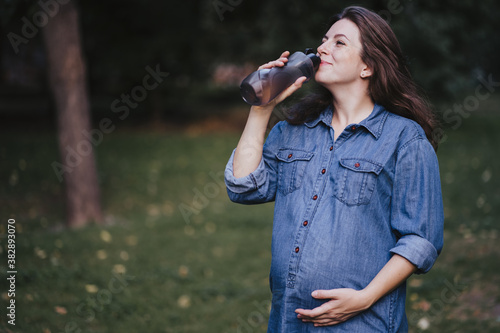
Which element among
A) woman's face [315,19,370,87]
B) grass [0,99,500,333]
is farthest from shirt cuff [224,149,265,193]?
grass [0,99,500,333]

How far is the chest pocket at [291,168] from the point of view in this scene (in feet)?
7.30

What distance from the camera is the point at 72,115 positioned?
7.48 m

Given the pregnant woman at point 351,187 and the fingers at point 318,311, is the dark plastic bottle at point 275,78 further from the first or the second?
the fingers at point 318,311

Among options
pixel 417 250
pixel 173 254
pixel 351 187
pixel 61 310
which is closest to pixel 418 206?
pixel 417 250

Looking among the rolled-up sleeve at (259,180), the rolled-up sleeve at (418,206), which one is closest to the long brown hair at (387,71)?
the rolled-up sleeve at (418,206)

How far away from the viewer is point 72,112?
294 inches

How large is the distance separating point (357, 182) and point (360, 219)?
6.0 inches

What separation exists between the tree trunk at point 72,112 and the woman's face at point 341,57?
5.90 metres

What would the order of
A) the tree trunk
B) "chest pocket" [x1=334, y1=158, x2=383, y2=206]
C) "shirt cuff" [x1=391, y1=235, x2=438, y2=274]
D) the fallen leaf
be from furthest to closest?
1. the tree trunk
2. the fallen leaf
3. "chest pocket" [x1=334, y1=158, x2=383, y2=206]
4. "shirt cuff" [x1=391, y1=235, x2=438, y2=274]

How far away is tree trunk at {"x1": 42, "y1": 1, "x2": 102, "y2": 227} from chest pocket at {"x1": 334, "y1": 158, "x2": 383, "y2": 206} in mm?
6052

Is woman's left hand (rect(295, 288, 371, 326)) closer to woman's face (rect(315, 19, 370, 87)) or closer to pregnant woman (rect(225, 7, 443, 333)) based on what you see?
pregnant woman (rect(225, 7, 443, 333))

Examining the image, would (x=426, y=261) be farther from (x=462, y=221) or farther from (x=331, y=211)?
(x=462, y=221)

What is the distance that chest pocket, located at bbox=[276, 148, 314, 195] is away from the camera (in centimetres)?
223

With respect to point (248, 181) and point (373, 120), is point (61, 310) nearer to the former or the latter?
point (248, 181)
